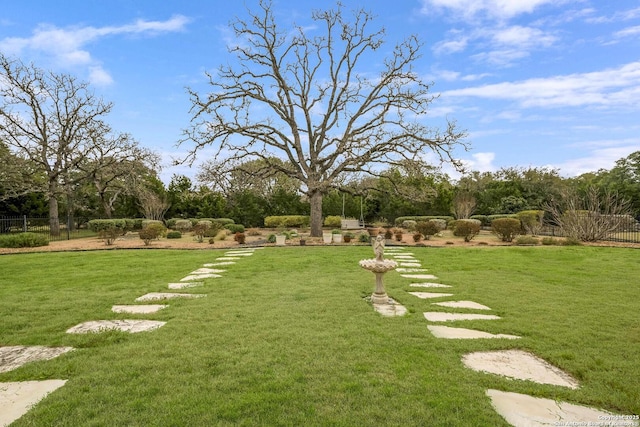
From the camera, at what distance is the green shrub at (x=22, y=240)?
45.4ft

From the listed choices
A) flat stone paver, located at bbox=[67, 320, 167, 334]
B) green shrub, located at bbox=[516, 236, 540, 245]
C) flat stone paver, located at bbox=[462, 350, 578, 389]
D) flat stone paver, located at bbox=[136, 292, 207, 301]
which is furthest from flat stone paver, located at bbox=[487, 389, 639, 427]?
green shrub, located at bbox=[516, 236, 540, 245]

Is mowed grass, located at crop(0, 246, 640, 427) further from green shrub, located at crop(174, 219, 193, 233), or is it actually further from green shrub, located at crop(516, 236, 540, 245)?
green shrub, located at crop(174, 219, 193, 233)

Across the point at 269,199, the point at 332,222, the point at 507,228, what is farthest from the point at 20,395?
the point at 269,199

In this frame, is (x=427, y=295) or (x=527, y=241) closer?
(x=427, y=295)

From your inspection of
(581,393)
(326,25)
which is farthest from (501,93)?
(581,393)

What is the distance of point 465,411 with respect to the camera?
2.17 metres

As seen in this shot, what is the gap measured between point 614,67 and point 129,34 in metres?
14.7

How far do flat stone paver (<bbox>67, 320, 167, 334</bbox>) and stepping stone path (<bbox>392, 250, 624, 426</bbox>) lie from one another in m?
3.05

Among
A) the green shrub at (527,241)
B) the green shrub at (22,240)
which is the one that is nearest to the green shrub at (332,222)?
the green shrub at (527,241)

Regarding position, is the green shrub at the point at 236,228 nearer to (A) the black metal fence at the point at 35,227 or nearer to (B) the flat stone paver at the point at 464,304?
(A) the black metal fence at the point at 35,227

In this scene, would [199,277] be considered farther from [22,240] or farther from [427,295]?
[22,240]

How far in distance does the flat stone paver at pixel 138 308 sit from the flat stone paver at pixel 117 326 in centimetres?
46

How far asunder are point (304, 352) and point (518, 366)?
69.1 inches

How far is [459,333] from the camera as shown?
3789 millimetres
